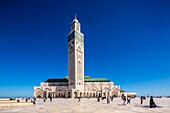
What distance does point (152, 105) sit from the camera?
24656mm

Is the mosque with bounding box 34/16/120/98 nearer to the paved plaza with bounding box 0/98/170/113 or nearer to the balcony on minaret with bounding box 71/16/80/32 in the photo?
the balcony on minaret with bounding box 71/16/80/32

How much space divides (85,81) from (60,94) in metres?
20.1

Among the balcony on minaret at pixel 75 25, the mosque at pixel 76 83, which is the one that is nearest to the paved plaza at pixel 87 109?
the mosque at pixel 76 83

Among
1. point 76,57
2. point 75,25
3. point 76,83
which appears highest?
point 75,25

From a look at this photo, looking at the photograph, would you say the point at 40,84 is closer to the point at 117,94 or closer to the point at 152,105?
the point at 117,94

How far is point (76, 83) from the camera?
105m

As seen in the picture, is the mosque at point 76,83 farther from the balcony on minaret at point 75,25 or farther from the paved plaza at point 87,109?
the paved plaza at point 87,109

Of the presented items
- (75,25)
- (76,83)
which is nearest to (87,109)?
(76,83)

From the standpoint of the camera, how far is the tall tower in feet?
346

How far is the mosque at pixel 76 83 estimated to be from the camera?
105m

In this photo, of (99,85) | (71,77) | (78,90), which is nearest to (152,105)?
(78,90)

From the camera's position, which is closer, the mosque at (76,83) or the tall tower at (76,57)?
the mosque at (76,83)

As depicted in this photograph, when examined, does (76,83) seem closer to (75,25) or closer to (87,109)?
(75,25)

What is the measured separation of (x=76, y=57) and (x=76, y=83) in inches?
534
